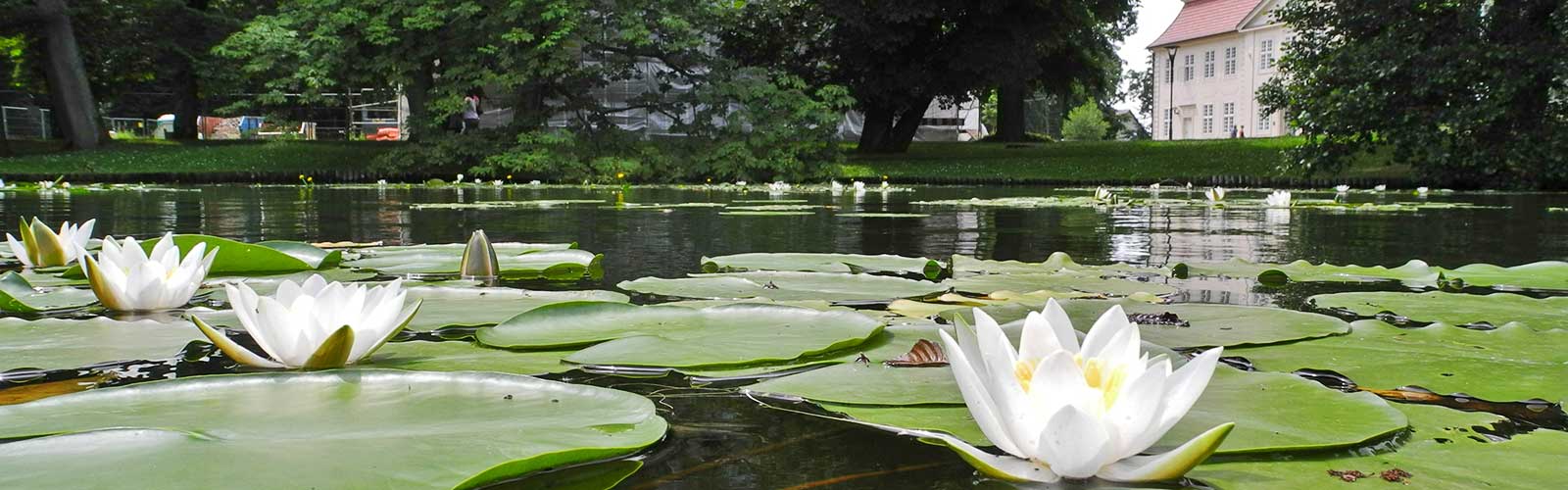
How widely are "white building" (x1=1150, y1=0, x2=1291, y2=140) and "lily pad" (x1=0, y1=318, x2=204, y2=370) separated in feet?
108

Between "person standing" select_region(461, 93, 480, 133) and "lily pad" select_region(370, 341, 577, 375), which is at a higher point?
"person standing" select_region(461, 93, 480, 133)

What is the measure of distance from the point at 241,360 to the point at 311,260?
139 cm

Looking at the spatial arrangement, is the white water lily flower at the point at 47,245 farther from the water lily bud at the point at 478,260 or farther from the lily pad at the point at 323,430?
the lily pad at the point at 323,430

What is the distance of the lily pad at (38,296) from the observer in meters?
1.80

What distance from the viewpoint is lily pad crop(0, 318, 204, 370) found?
131 centimetres

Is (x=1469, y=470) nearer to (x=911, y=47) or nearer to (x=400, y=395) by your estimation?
(x=400, y=395)

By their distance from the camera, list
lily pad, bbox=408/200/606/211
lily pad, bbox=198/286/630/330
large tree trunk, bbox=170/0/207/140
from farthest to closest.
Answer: large tree trunk, bbox=170/0/207/140 < lily pad, bbox=408/200/606/211 < lily pad, bbox=198/286/630/330

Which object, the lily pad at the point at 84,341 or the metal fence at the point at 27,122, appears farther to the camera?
the metal fence at the point at 27,122

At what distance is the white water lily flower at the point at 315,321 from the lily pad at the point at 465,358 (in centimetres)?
6

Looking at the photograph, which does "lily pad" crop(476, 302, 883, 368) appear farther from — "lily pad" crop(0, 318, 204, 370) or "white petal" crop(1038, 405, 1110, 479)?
"white petal" crop(1038, 405, 1110, 479)

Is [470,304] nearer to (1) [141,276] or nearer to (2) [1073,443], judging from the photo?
(1) [141,276]

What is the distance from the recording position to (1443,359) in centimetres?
133

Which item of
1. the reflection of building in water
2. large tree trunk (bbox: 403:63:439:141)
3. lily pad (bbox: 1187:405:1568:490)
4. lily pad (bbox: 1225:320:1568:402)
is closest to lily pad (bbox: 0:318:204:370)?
lily pad (bbox: 1187:405:1568:490)

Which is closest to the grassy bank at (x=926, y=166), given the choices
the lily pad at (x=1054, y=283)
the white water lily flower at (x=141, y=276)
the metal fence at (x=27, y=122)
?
the metal fence at (x=27, y=122)
